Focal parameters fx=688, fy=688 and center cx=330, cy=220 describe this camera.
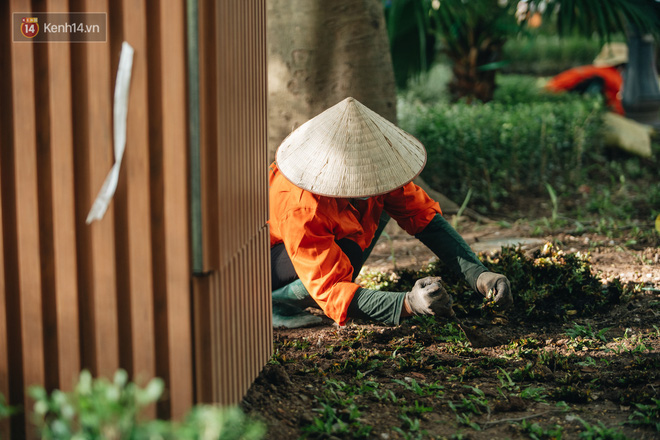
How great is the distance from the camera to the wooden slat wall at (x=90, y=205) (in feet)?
6.05

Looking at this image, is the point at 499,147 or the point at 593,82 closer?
the point at 499,147

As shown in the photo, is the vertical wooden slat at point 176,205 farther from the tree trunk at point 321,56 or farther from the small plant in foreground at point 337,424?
the tree trunk at point 321,56

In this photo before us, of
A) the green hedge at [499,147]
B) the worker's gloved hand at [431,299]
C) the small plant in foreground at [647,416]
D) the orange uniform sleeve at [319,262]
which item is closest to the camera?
the small plant in foreground at [647,416]

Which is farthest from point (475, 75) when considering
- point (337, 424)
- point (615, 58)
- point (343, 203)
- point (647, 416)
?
point (337, 424)

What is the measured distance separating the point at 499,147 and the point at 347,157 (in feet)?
14.5

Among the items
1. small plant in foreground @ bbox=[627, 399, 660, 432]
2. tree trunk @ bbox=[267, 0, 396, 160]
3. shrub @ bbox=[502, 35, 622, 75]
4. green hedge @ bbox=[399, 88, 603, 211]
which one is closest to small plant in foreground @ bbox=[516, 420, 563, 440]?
small plant in foreground @ bbox=[627, 399, 660, 432]

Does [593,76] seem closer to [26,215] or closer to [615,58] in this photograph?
[615,58]

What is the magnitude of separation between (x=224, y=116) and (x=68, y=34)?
0.48 m

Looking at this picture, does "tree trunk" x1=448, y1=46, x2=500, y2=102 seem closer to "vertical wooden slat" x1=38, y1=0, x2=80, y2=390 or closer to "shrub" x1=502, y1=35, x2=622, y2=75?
"vertical wooden slat" x1=38, y1=0, x2=80, y2=390

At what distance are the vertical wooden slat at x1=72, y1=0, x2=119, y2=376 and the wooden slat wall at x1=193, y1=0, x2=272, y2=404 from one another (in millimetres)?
265

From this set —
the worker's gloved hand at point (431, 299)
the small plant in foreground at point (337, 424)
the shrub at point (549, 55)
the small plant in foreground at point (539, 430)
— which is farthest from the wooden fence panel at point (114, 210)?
the shrub at point (549, 55)

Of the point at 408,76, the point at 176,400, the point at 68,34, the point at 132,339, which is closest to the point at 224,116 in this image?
the point at 68,34

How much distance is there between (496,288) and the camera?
3.12 meters

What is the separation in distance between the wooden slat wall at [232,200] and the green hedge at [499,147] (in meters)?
4.21
